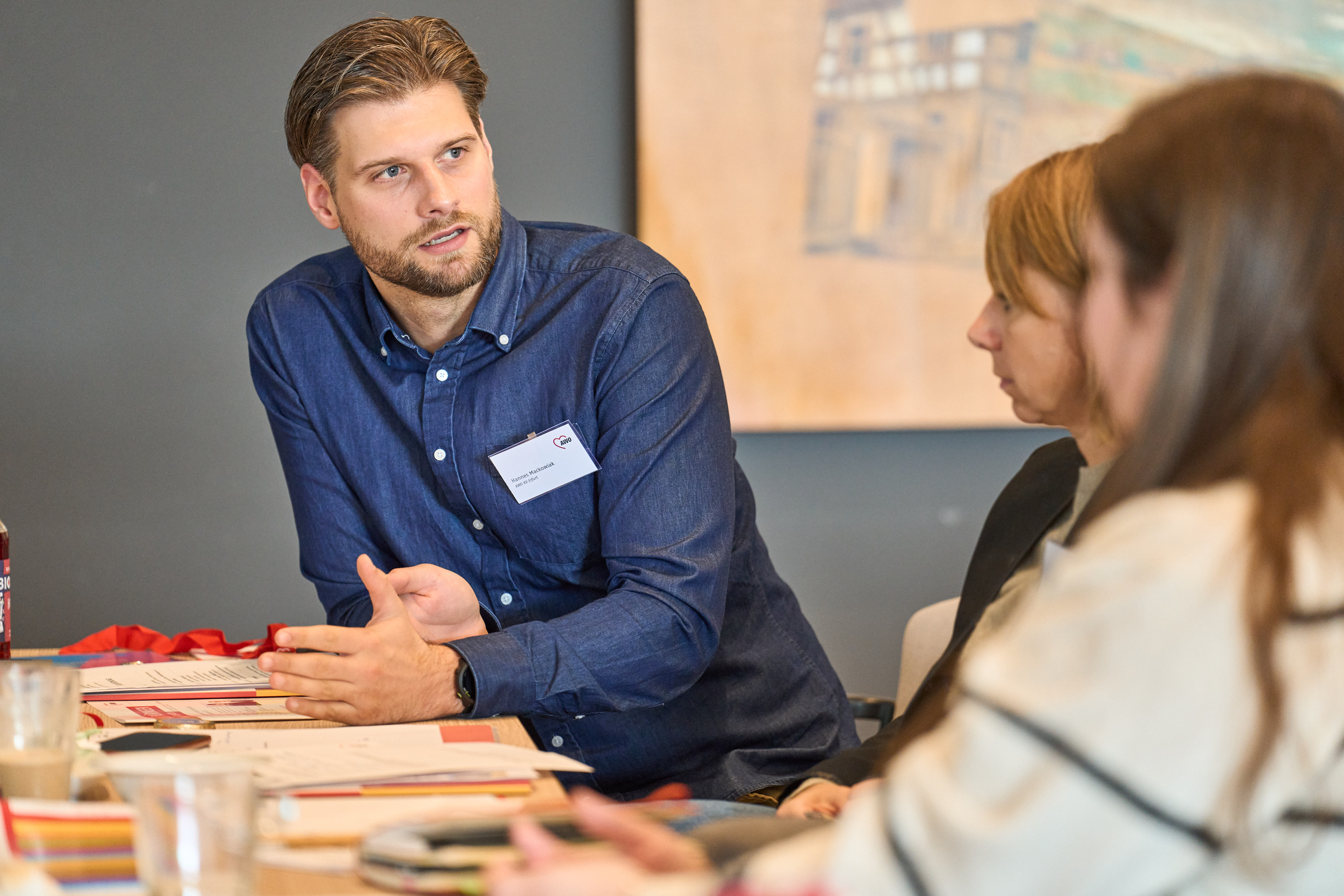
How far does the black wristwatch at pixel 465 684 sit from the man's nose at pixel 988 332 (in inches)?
26.6

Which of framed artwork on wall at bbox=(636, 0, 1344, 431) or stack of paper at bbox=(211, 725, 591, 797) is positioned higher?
framed artwork on wall at bbox=(636, 0, 1344, 431)

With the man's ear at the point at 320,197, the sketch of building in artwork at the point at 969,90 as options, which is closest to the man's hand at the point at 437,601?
the man's ear at the point at 320,197

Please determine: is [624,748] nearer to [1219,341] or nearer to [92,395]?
[1219,341]

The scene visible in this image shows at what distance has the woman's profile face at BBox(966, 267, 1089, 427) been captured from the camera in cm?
127

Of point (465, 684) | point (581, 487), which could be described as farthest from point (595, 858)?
point (581, 487)

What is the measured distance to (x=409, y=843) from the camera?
0.76 meters

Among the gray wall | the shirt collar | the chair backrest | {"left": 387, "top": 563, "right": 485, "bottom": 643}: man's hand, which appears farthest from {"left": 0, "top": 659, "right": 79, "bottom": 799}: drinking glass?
the gray wall

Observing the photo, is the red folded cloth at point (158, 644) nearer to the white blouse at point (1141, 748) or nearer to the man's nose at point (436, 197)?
the man's nose at point (436, 197)

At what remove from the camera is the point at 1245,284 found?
66cm

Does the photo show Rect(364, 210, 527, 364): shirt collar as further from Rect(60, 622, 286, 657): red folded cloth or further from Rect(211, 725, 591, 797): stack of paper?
Rect(211, 725, 591, 797): stack of paper

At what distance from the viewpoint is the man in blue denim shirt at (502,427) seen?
162 cm

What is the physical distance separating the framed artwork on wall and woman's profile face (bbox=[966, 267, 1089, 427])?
1276 millimetres

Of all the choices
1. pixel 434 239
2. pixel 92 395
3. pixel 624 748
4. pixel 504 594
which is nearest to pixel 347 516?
pixel 504 594

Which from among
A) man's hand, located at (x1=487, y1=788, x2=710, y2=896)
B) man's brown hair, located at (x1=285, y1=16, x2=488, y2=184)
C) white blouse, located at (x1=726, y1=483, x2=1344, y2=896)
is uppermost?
man's brown hair, located at (x1=285, y1=16, x2=488, y2=184)
